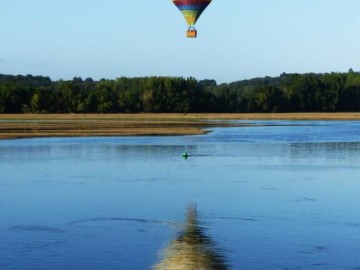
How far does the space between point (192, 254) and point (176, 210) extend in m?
4.28

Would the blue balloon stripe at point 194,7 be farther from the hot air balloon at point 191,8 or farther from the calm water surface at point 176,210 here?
the calm water surface at point 176,210

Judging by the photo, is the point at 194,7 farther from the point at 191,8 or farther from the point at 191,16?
the point at 191,16

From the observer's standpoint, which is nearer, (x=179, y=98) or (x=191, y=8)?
(x=191, y=8)

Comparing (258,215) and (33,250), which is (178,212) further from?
(33,250)

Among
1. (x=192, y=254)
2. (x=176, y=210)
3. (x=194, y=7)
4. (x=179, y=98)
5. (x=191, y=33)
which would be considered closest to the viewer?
(x=192, y=254)

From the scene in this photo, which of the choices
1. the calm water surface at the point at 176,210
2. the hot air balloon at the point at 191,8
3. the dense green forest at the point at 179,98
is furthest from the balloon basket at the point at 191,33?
the dense green forest at the point at 179,98

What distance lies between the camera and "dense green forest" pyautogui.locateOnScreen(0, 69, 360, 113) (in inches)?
3637

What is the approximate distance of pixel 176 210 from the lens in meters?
17.4

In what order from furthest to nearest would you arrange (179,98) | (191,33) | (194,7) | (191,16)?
(179,98)
(191,16)
(194,7)
(191,33)

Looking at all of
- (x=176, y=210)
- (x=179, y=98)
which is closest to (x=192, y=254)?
(x=176, y=210)

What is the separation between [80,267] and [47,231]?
283 centimetres

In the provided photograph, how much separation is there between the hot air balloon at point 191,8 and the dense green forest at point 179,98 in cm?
5326

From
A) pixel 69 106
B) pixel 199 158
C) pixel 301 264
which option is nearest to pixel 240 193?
pixel 301 264

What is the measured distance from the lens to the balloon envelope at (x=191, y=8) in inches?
1519
